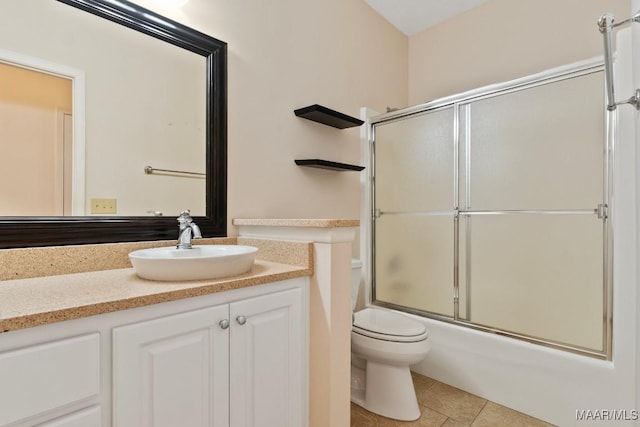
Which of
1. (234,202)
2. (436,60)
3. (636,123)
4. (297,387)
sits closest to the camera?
(297,387)

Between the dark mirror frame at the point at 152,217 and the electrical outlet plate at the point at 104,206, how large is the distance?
0.03 metres

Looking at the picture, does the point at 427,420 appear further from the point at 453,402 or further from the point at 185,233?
the point at 185,233

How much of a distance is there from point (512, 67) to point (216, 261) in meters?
2.44

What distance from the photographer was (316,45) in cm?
206

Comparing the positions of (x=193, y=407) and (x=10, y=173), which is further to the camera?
(x=10, y=173)

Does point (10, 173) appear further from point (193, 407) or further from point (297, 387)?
point (297, 387)

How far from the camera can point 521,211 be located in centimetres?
189

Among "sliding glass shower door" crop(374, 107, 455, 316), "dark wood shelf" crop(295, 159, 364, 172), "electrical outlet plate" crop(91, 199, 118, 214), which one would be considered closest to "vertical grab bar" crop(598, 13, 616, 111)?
"sliding glass shower door" crop(374, 107, 455, 316)

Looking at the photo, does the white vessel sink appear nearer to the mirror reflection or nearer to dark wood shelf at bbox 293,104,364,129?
the mirror reflection

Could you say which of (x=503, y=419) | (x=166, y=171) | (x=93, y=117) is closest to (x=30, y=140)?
(x=93, y=117)

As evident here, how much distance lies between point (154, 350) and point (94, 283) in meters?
0.31

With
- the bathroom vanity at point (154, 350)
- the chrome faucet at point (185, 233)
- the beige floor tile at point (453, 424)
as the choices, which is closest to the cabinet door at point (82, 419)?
the bathroom vanity at point (154, 350)

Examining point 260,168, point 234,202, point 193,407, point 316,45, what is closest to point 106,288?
point 193,407

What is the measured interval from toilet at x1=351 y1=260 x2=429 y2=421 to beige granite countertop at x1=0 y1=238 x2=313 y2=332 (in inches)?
26.5
